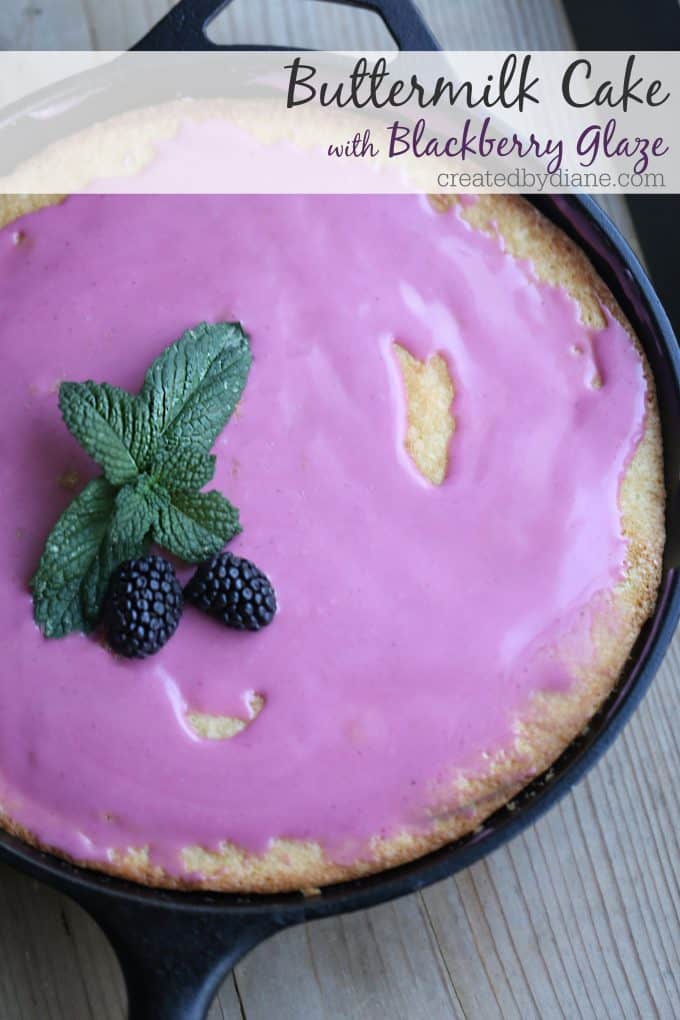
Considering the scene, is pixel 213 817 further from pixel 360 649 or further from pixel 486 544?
pixel 486 544

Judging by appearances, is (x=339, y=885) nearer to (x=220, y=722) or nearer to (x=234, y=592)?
(x=220, y=722)

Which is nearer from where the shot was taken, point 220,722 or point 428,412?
point 220,722

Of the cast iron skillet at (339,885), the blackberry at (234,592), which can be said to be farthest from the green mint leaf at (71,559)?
the cast iron skillet at (339,885)

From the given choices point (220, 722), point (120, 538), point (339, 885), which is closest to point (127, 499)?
point (120, 538)

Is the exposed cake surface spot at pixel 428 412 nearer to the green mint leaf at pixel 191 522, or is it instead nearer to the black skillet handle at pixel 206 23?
the green mint leaf at pixel 191 522

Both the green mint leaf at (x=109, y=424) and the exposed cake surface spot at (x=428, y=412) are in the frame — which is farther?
the exposed cake surface spot at (x=428, y=412)

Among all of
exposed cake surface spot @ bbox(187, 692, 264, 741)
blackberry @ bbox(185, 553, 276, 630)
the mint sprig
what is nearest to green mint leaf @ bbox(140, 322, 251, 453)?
the mint sprig
